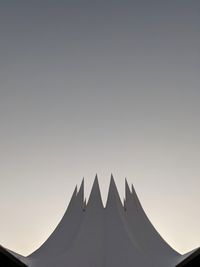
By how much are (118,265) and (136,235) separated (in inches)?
94.6

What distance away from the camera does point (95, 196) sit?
15734 millimetres

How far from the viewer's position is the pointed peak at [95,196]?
50.4ft

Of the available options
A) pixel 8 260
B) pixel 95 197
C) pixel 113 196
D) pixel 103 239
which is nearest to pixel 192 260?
pixel 103 239

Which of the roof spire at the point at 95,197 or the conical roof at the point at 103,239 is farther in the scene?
the roof spire at the point at 95,197

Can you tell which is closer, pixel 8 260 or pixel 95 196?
pixel 8 260

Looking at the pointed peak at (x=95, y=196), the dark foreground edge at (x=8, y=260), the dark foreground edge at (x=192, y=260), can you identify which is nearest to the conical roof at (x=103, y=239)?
the pointed peak at (x=95, y=196)

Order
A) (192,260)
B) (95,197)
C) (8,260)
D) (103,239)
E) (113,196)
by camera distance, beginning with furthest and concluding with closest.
→ (95,197), (113,196), (103,239), (8,260), (192,260)

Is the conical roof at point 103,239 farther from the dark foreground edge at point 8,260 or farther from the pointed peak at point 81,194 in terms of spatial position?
the dark foreground edge at point 8,260

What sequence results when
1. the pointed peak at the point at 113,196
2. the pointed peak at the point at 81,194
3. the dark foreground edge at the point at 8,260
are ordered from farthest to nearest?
the pointed peak at the point at 81,194 → the pointed peak at the point at 113,196 → the dark foreground edge at the point at 8,260

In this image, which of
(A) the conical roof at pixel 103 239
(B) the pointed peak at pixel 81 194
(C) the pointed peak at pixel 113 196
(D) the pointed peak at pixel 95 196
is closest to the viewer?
(A) the conical roof at pixel 103 239

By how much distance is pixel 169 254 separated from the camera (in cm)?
1339

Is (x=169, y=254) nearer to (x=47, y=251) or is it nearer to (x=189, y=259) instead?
(x=189, y=259)

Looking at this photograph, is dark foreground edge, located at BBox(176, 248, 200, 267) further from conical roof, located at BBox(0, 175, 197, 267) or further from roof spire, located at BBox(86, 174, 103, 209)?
roof spire, located at BBox(86, 174, 103, 209)

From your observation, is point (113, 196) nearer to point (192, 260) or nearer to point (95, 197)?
point (95, 197)
